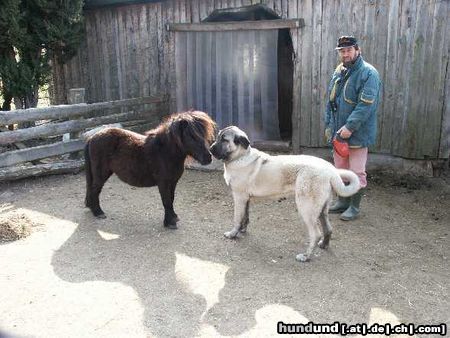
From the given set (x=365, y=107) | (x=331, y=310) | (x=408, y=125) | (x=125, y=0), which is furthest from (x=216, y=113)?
(x=331, y=310)

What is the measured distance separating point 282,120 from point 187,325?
778 centimetres

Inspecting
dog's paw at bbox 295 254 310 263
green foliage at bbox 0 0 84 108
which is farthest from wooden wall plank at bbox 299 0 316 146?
green foliage at bbox 0 0 84 108

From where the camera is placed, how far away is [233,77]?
29.3 ft

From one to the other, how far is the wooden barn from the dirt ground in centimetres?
165

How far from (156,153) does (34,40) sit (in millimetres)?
5577

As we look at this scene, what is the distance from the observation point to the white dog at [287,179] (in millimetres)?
4566

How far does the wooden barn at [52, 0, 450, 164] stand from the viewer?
23.4 ft

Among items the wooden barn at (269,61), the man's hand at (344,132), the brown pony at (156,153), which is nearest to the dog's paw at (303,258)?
the brown pony at (156,153)

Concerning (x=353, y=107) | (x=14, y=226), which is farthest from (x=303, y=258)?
(x=14, y=226)

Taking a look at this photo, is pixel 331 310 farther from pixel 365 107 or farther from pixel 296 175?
pixel 365 107

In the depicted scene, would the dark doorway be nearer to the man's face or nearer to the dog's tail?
the man's face

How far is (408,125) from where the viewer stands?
24.3 ft

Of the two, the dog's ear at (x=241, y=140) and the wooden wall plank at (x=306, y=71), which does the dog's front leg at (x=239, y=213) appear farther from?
the wooden wall plank at (x=306, y=71)

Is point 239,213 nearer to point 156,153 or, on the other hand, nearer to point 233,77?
point 156,153
